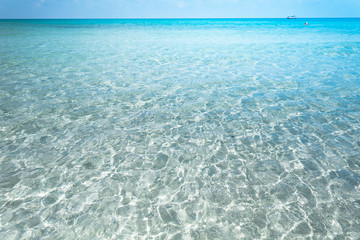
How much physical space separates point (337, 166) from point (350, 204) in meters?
1.61

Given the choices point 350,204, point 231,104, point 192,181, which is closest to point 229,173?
point 192,181

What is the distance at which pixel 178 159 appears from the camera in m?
7.12

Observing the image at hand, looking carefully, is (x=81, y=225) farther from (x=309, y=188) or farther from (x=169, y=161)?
(x=309, y=188)

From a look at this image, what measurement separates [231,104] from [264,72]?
7953mm

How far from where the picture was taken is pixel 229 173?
256 inches

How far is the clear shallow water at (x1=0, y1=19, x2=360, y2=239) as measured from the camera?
16.2ft

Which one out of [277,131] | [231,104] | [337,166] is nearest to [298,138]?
[277,131]

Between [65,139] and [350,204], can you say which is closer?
[350,204]

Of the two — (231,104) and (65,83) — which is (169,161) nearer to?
(231,104)

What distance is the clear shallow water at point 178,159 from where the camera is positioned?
195 inches

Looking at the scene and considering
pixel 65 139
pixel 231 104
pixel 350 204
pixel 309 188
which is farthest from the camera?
pixel 231 104

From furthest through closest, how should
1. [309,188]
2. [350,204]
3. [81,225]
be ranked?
[309,188] < [350,204] < [81,225]

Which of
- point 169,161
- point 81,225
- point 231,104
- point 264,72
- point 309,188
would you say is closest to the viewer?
point 81,225

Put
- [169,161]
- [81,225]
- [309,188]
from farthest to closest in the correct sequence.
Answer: [169,161] → [309,188] → [81,225]
